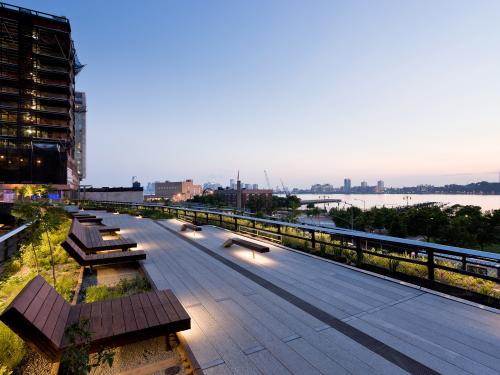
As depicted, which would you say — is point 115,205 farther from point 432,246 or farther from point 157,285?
point 432,246

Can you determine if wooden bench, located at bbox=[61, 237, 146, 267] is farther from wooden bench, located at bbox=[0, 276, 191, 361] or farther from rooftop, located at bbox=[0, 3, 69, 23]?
rooftop, located at bbox=[0, 3, 69, 23]

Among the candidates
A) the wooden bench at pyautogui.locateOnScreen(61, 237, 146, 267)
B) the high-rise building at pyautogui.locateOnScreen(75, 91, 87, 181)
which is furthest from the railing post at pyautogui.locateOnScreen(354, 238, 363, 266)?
the high-rise building at pyautogui.locateOnScreen(75, 91, 87, 181)

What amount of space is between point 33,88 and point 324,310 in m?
70.4

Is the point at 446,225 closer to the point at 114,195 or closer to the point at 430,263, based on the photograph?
the point at 430,263

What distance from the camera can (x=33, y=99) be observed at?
5344cm

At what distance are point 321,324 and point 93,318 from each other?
11.5 ft

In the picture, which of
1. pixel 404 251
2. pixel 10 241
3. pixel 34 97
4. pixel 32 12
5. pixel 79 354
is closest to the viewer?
pixel 79 354

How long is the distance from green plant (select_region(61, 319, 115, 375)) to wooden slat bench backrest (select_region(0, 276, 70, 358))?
0.14 meters

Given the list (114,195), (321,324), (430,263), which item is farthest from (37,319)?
(114,195)

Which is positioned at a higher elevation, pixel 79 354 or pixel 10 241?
pixel 10 241

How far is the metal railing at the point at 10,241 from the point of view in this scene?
5.99 metres

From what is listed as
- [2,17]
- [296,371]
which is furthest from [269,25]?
[2,17]

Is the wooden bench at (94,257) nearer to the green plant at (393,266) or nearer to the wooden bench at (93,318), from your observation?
the wooden bench at (93,318)

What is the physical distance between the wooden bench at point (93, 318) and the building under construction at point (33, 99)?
57.3 m
